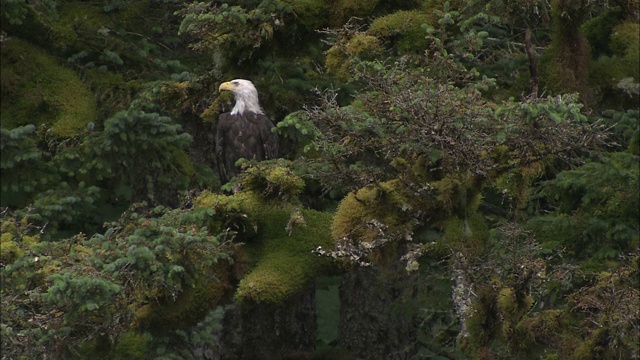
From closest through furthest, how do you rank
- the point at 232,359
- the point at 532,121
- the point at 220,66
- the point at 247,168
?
the point at 532,121
the point at 247,168
the point at 220,66
the point at 232,359

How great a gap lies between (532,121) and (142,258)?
2.65 m

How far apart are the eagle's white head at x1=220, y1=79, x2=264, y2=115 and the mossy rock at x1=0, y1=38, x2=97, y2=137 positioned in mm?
1268

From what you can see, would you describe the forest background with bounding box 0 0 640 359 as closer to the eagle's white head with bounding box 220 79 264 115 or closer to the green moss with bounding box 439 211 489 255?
the green moss with bounding box 439 211 489 255

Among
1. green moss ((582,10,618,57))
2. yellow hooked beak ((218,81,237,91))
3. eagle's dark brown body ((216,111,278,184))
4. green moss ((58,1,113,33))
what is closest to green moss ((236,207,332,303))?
yellow hooked beak ((218,81,237,91))

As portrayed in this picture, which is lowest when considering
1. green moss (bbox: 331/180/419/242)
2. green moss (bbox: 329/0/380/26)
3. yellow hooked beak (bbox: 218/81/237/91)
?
yellow hooked beak (bbox: 218/81/237/91)

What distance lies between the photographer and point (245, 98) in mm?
12031

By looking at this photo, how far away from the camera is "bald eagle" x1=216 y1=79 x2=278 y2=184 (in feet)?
39.4

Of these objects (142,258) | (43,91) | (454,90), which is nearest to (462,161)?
(454,90)

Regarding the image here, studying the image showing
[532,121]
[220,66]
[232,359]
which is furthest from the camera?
[232,359]

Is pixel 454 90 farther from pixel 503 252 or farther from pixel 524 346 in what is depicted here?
pixel 524 346

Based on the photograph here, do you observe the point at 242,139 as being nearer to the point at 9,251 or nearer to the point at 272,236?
the point at 272,236

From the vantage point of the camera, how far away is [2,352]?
893 cm

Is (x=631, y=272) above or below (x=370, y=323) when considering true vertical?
above

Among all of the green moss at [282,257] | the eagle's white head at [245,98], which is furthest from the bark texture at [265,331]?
the green moss at [282,257]
